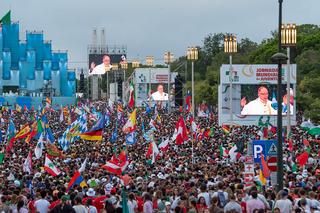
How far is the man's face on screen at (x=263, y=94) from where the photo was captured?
2389 inches

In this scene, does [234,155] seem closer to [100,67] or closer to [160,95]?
[160,95]

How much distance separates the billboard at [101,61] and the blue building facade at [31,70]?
3844cm

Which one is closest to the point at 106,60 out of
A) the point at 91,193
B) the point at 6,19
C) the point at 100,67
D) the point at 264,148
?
the point at 100,67

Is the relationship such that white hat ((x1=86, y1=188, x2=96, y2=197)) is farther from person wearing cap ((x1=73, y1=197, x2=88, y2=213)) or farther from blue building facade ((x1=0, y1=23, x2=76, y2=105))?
blue building facade ((x1=0, y1=23, x2=76, y2=105))

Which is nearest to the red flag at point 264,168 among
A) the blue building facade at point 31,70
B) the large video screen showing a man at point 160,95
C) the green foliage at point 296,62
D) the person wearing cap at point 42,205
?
the person wearing cap at point 42,205

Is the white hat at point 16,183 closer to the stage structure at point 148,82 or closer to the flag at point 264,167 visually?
the flag at point 264,167

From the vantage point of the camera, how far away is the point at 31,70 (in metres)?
122

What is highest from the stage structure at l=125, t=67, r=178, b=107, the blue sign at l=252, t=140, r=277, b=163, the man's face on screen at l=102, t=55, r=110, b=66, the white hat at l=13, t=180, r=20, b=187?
the man's face on screen at l=102, t=55, r=110, b=66

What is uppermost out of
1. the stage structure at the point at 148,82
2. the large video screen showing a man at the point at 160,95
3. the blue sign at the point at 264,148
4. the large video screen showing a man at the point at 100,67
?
the large video screen showing a man at the point at 100,67

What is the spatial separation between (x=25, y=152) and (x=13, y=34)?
292 feet

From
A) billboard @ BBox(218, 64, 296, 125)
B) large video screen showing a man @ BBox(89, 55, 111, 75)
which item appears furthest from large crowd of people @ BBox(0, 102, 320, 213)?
large video screen showing a man @ BBox(89, 55, 111, 75)

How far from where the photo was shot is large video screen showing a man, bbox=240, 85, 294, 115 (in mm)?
59375

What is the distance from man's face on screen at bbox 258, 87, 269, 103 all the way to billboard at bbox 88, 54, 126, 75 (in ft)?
350

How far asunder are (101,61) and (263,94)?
375ft
